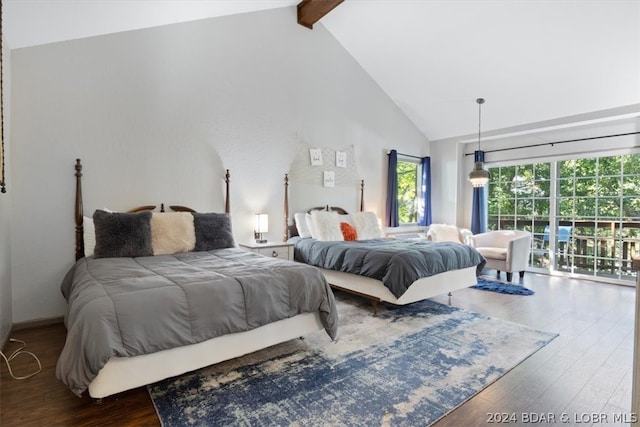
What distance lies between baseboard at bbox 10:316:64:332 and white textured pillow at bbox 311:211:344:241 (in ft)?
9.36

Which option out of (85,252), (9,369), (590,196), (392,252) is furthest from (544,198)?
(9,369)

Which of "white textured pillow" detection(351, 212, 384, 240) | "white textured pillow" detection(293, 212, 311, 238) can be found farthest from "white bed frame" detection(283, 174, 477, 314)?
"white textured pillow" detection(351, 212, 384, 240)

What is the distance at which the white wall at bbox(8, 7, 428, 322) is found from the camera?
3115 mm

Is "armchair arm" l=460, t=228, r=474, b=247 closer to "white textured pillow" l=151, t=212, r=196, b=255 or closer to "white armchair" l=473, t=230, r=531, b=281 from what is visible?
"white armchair" l=473, t=230, r=531, b=281

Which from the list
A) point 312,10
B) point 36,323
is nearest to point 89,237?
point 36,323

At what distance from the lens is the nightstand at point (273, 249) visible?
4.09 metres

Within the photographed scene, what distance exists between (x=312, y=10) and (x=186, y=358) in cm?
464

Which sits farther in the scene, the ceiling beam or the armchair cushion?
the armchair cushion

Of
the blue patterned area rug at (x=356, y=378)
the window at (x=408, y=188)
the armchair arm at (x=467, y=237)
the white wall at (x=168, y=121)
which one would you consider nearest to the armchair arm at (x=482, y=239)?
the armchair arm at (x=467, y=237)

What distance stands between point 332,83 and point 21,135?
157 inches

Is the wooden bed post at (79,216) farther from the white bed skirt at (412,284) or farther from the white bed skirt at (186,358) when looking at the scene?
the white bed skirt at (412,284)

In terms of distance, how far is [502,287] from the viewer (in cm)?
464

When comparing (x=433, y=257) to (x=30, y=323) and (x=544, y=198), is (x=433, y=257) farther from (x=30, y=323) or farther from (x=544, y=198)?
(x=30, y=323)

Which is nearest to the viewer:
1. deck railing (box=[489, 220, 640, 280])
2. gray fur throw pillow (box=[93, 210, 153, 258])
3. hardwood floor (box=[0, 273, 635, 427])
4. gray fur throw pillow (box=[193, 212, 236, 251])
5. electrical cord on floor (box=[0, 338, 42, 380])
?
hardwood floor (box=[0, 273, 635, 427])
